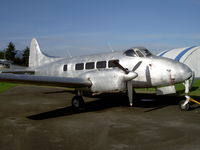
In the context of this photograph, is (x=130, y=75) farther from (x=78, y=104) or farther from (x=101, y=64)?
(x=78, y=104)

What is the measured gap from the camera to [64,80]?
950 centimetres

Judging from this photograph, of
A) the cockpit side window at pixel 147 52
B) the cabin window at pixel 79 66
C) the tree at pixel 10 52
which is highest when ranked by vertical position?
the tree at pixel 10 52

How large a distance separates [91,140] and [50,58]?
13.0m

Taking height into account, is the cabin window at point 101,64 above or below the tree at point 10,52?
below

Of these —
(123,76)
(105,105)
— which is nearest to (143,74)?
(123,76)

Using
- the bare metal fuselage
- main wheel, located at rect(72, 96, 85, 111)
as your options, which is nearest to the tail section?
main wheel, located at rect(72, 96, 85, 111)

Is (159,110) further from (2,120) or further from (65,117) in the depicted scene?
(2,120)

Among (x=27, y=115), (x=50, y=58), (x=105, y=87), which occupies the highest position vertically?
(x=50, y=58)

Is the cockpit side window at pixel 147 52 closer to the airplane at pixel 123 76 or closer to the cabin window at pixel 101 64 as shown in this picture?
the airplane at pixel 123 76

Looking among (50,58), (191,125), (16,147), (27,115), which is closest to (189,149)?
(191,125)

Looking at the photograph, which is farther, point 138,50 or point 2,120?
point 138,50

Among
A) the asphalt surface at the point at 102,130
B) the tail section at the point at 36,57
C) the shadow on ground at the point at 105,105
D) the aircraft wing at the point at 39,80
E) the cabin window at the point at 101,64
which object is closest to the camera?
the asphalt surface at the point at 102,130

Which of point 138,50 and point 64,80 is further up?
point 138,50

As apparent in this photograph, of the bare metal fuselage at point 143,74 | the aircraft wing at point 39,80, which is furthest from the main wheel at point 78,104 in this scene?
the bare metal fuselage at point 143,74
